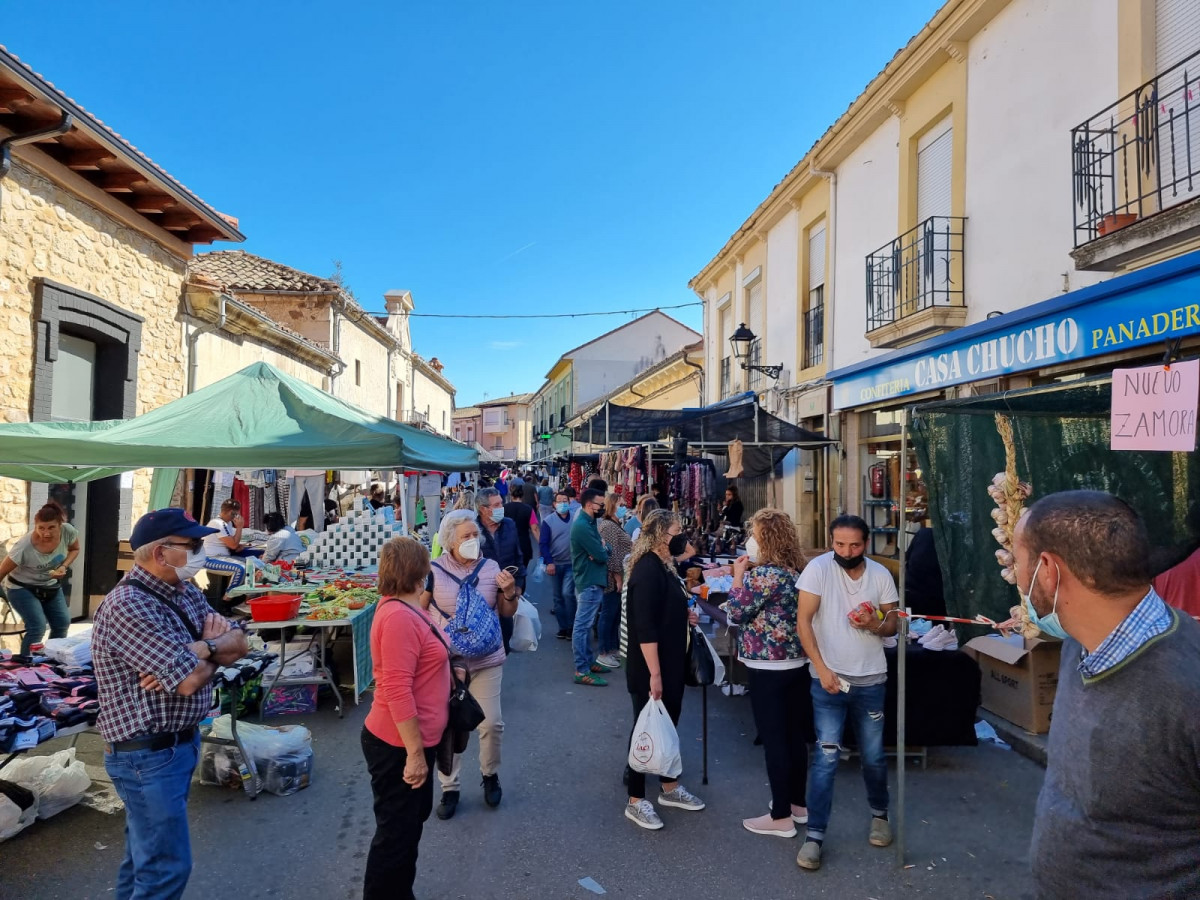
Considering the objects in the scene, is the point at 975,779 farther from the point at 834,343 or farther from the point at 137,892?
the point at 834,343

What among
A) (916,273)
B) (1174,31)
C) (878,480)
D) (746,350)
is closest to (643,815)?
(1174,31)

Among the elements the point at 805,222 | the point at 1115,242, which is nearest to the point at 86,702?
the point at 1115,242

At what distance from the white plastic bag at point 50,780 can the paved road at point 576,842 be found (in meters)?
0.08

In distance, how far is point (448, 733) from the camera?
10.4 feet

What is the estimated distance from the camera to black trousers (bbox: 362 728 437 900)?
9.29 feet

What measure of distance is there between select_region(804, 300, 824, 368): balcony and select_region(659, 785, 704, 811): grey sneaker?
9.17 meters

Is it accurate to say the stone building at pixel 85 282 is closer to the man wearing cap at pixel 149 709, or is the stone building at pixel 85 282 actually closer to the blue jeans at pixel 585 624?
the blue jeans at pixel 585 624

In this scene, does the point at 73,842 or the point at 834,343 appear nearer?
the point at 73,842

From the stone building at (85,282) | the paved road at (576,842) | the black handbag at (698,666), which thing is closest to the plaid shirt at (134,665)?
the paved road at (576,842)

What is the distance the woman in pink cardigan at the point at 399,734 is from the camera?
2.82 metres

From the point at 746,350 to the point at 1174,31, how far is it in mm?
9112

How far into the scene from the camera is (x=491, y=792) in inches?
163

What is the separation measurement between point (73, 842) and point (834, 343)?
10.9 meters

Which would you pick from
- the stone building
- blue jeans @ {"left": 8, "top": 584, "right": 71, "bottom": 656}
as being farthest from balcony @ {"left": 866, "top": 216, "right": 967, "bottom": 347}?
blue jeans @ {"left": 8, "top": 584, "right": 71, "bottom": 656}
